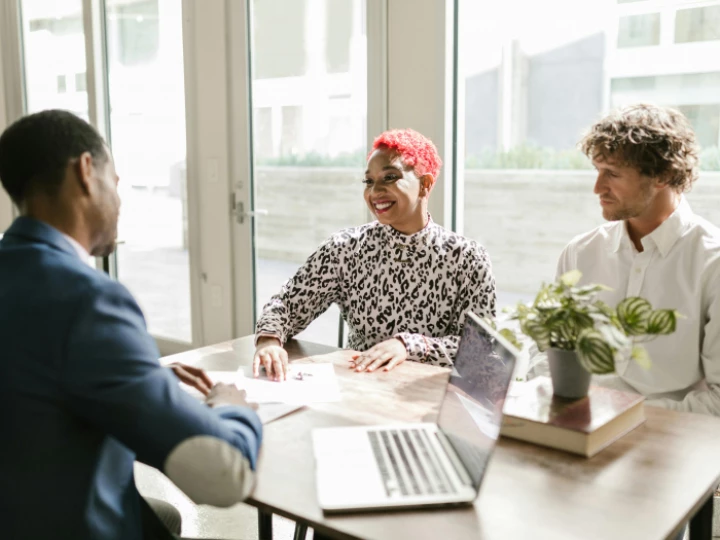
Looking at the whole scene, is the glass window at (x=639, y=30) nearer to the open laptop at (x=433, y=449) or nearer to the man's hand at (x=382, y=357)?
the man's hand at (x=382, y=357)

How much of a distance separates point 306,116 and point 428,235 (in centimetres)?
165

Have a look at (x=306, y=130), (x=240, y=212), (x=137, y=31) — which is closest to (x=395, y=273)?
(x=306, y=130)

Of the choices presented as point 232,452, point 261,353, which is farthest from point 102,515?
point 261,353

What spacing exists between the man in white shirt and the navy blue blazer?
47.2 inches

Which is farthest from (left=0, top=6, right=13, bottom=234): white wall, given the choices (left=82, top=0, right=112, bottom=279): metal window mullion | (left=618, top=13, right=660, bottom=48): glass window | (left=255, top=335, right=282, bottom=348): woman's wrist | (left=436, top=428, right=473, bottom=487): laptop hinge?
(left=436, top=428, right=473, bottom=487): laptop hinge

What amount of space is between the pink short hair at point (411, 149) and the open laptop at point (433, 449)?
90 cm

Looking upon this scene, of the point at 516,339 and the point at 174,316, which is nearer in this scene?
the point at 516,339

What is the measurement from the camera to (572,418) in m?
1.27

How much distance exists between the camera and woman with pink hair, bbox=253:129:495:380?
6.73 ft

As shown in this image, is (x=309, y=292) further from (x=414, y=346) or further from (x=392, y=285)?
(x=414, y=346)

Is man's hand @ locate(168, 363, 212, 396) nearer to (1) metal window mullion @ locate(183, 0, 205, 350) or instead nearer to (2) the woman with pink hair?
(2) the woman with pink hair

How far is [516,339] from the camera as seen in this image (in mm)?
1344

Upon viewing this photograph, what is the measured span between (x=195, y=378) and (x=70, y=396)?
0.52 meters

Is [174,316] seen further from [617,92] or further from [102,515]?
[102,515]
